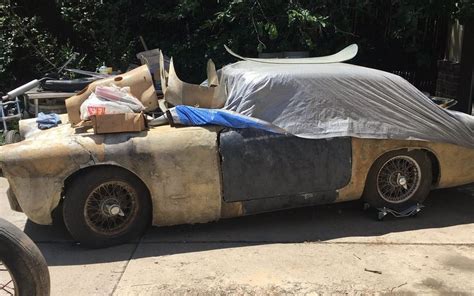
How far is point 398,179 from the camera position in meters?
5.35

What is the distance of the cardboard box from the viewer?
4.58m

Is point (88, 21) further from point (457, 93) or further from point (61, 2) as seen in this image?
point (457, 93)

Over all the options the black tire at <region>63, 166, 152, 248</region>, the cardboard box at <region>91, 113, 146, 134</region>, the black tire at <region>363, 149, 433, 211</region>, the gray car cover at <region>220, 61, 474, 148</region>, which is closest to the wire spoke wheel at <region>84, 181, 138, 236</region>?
the black tire at <region>63, 166, 152, 248</region>

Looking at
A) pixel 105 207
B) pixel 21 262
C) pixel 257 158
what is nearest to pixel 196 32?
pixel 257 158

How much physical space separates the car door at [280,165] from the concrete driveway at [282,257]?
39 cm

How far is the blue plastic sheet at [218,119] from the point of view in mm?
4797

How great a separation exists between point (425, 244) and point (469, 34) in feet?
14.7

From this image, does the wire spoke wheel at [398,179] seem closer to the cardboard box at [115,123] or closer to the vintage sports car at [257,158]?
the vintage sports car at [257,158]

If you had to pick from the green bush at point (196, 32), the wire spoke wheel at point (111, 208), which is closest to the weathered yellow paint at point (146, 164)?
the wire spoke wheel at point (111, 208)

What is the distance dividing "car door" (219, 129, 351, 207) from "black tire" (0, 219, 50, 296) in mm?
1977

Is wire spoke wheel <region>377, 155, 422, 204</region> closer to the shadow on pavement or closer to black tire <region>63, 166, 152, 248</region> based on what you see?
the shadow on pavement

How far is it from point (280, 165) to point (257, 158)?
0.76 ft

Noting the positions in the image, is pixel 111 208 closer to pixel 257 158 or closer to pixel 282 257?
pixel 257 158

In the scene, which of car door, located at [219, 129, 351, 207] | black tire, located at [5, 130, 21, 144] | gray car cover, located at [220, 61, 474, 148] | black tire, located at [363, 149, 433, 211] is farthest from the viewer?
black tire, located at [5, 130, 21, 144]
